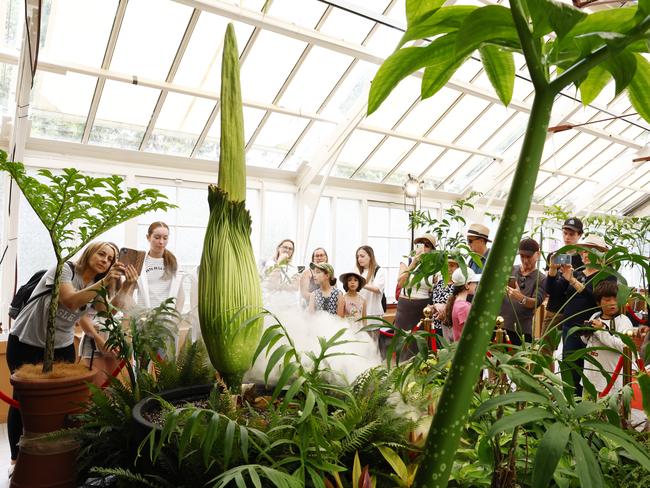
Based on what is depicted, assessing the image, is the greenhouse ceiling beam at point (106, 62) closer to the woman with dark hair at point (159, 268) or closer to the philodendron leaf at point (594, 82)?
the woman with dark hair at point (159, 268)

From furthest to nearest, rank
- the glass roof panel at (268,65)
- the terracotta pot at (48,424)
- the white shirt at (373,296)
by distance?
the glass roof panel at (268,65) → the white shirt at (373,296) → the terracotta pot at (48,424)

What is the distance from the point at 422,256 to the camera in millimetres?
728

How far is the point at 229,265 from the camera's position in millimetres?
827

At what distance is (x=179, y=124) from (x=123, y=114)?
0.73 meters

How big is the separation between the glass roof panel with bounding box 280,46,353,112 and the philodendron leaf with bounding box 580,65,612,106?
6.38 metres

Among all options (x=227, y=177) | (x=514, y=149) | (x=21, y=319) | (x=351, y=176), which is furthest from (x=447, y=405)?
(x=514, y=149)

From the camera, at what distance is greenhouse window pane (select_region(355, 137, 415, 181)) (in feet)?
27.3

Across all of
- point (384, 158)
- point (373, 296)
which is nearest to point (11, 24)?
point (373, 296)

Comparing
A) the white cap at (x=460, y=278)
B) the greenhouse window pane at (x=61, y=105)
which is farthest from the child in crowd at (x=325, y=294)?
the greenhouse window pane at (x=61, y=105)

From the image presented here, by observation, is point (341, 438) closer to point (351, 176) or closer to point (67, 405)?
point (67, 405)

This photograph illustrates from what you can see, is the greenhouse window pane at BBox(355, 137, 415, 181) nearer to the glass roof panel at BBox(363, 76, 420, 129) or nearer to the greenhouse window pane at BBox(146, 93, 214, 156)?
the glass roof panel at BBox(363, 76, 420, 129)

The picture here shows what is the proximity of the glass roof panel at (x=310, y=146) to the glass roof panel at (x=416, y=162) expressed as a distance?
1914 mm

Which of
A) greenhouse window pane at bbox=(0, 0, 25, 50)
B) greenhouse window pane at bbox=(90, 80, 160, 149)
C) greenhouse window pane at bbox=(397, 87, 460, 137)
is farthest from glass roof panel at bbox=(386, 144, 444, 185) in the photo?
greenhouse window pane at bbox=(0, 0, 25, 50)

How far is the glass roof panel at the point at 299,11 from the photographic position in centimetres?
587
